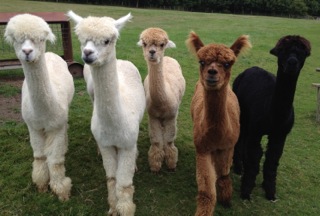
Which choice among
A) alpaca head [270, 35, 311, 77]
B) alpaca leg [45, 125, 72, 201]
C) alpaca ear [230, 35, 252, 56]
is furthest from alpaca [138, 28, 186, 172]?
alpaca head [270, 35, 311, 77]

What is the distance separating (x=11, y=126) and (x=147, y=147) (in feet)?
7.11

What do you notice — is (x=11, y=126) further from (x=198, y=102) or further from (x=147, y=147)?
(x=198, y=102)

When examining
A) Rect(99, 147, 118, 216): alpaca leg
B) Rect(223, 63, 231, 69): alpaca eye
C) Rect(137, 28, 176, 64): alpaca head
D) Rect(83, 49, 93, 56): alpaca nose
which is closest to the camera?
Rect(83, 49, 93, 56): alpaca nose

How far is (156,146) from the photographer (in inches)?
175

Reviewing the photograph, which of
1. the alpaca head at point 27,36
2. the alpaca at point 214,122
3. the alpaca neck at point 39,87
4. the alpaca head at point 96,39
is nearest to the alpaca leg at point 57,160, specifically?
the alpaca neck at point 39,87

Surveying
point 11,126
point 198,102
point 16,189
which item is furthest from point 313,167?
point 11,126

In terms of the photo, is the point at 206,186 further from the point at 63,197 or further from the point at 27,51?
the point at 27,51

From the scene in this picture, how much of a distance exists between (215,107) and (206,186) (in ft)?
2.78

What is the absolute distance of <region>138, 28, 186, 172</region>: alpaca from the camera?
4023 mm

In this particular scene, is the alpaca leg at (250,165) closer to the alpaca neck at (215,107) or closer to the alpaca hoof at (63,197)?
the alpaca neck at (215,107)

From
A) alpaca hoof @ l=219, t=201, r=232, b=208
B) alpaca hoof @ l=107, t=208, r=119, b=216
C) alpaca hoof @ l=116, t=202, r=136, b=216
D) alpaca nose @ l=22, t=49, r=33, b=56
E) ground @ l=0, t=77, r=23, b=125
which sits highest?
alpaca nose @ l=22, t=49, r=33, b=56

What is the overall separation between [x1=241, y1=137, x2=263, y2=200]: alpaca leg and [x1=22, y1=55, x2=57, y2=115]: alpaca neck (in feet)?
7.36

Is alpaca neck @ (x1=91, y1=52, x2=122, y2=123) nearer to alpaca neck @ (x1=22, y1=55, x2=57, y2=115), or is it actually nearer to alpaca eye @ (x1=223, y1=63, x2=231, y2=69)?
alpaca neck @ (x1=22, y1=55, x2=57, y2=115)

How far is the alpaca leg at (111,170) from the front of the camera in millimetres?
3432
